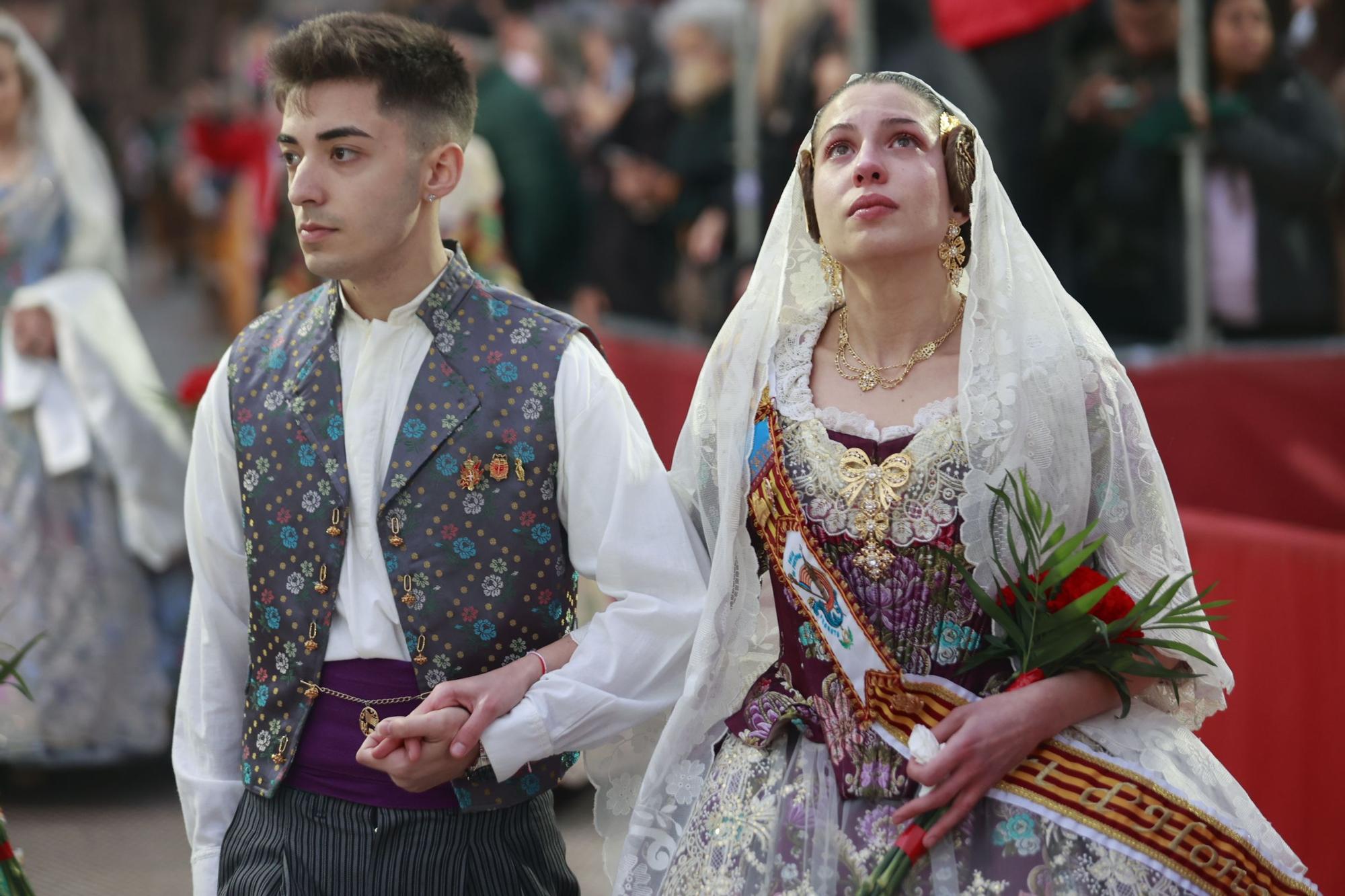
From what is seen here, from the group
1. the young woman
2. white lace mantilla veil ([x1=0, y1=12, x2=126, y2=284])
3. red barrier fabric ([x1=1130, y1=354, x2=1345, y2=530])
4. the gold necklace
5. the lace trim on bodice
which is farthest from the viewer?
white lace mantilla veil ([x1=0, y1=12, x2=126, y2=284])

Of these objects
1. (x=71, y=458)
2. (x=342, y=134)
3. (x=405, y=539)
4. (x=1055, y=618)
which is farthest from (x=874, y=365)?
(x=71, y=458)

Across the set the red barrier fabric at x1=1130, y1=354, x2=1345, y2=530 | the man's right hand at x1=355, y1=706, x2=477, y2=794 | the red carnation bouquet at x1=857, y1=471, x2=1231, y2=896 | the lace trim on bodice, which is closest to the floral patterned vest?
the man's right hand at x1=355, y1=706, x2=477, y2=794

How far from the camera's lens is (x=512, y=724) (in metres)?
2.50

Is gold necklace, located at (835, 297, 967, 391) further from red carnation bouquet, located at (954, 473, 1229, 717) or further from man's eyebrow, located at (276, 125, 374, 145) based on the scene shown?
man's eyebrow, located at (276, 125, 374, 145)

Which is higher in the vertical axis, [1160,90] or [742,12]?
[742,12]

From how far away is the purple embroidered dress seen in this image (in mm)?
2436

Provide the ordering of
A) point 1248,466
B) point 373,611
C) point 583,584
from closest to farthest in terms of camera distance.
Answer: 1. point 373,611
2. point 1248,466
3. point 583,584

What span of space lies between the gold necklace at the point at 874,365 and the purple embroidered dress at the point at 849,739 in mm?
76

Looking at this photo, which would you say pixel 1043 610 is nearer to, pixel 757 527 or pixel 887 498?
pixel 887 498

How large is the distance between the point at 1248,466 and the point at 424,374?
310cm

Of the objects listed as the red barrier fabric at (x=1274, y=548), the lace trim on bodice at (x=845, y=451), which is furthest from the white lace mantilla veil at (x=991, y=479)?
the red barrier fabric at (x=1274, y=548)

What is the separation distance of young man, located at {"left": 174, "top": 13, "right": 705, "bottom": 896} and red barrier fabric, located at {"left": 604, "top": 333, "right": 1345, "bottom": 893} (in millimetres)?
345

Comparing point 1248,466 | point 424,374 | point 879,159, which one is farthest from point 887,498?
point 1248,466

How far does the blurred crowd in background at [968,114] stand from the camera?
518cm
